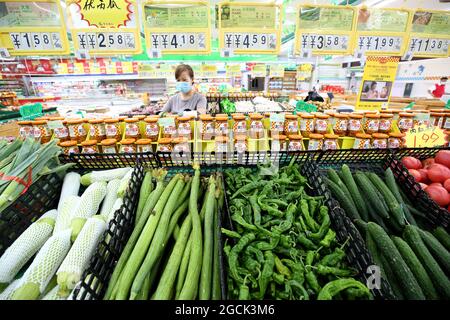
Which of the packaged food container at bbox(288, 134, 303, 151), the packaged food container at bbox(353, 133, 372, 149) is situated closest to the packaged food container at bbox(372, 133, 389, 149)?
the packaged food container at bbox(353, 133, 372, 149)

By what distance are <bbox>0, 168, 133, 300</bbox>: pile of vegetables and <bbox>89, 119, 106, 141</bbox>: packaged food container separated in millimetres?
961

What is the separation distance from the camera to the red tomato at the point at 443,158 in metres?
1.66

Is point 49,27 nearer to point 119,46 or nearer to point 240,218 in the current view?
point 119,46

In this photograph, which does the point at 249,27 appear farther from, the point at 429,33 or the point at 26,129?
the point at 26,129

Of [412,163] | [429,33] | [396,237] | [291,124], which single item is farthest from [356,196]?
[429,33]

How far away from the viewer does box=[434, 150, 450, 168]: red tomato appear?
1.66 meters

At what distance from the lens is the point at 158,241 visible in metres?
1.06

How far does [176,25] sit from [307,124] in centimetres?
180

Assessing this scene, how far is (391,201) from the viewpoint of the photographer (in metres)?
1.29

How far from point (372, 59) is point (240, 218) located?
2.86 m

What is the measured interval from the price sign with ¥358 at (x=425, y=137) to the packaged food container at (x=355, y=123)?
0.47m

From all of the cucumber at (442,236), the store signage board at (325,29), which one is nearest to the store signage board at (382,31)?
the store signage board at (325,29)
